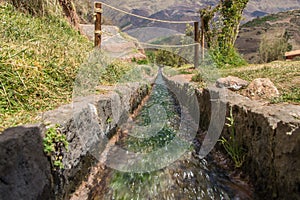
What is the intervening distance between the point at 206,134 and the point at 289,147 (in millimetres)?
1980

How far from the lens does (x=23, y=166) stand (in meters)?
1.26

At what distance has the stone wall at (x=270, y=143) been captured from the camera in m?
1.56

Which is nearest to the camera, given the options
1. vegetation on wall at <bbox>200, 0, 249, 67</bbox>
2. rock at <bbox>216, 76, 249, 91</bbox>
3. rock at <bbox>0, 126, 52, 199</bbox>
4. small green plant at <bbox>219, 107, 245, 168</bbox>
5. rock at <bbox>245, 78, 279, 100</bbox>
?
rock at <bbox>0, 126, 52, 199</bbox>

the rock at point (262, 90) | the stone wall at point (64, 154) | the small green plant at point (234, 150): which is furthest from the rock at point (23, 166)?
the rock at point (262, 90)

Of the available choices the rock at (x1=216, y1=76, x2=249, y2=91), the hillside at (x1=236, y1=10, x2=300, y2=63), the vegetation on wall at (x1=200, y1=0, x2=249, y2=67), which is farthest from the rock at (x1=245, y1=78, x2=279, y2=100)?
the hillside at (x1=236, y1=10, x2=300, y2=63)

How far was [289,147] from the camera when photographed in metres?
1.58

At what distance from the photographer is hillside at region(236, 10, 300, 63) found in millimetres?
34906

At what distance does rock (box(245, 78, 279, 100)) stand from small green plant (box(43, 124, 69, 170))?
2.06 metres

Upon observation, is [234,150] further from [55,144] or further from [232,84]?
[55,144]

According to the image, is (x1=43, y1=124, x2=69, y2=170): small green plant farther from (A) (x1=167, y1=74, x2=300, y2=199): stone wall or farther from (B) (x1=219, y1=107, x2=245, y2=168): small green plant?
(B) (x1=219, y1=107, x2=245, y2=168): small green plant

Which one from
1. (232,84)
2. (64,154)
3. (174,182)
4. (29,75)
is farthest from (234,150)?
(29,75)

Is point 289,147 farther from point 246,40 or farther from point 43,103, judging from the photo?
point 246,40

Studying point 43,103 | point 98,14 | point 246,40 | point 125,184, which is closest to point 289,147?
point 125,184

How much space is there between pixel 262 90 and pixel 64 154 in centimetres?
221
